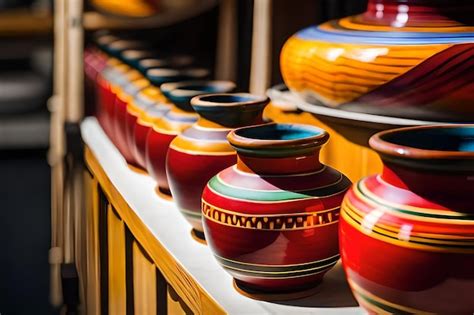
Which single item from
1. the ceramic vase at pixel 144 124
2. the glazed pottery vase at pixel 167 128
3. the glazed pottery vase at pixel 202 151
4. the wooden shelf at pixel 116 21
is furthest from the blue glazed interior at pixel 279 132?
the wooden shelf at pixel 116 21

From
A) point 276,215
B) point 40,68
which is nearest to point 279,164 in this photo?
point 276,215

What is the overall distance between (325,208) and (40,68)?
393cm

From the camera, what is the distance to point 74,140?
1.87m

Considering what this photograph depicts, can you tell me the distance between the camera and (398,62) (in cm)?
86

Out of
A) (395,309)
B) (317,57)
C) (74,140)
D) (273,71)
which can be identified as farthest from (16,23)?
(395,309)

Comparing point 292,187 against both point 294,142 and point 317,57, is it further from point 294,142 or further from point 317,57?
point 317,57

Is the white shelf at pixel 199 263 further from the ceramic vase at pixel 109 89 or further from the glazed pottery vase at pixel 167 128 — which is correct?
the ceramic vase at pixel 109 89

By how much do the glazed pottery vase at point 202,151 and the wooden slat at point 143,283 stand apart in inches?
5.9

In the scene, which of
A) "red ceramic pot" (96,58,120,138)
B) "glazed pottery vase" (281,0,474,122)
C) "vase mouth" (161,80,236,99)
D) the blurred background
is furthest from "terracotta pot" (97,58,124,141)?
"glazed pottery vase" (281,0,474,122)

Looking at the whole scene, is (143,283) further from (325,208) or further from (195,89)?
(325,208)

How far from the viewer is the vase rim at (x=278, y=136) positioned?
30.8 inches

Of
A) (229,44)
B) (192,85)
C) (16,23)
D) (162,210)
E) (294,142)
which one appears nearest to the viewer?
(294,142)

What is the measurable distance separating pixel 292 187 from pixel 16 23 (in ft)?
10.9

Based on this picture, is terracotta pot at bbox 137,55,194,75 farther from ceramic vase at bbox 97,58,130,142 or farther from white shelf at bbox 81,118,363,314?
white shelf at bbox 81,118,363,314
